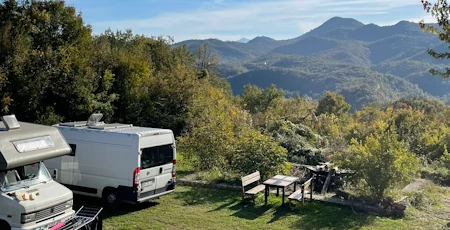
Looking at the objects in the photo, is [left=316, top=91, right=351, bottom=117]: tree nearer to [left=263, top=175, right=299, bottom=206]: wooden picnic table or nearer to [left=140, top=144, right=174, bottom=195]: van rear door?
[left=263, top=175, right=299, bottom=206]: wooden picnic table

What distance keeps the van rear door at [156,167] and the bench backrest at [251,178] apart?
2139 mm

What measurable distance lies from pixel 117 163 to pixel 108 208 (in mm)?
1369

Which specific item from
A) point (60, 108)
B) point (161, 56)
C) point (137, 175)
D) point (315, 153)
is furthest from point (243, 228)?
point (161, 56)

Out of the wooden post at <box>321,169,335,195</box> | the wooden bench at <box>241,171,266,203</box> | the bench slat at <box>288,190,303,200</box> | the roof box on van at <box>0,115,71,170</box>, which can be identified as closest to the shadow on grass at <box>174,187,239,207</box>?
the wooden bench at <box>241,171,266,203</box>

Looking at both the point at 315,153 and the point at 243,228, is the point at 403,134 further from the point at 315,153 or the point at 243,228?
the point at 243,228

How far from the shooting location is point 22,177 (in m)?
7.83

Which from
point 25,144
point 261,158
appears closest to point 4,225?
point 25,144

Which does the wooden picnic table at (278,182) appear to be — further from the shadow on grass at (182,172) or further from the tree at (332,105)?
the tree at (332,105)

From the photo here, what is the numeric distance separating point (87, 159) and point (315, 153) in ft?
37.1

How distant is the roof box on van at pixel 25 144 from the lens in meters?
7.02

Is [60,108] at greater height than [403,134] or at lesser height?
greater

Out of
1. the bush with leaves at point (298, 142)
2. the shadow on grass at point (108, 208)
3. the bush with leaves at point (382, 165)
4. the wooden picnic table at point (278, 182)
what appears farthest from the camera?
the bush with leaves at point (298, 142)

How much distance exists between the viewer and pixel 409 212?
35.4 ft

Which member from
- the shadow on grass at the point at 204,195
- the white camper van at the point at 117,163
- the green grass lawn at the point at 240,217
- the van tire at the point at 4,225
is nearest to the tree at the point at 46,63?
the white camper van at the point at 117,163
